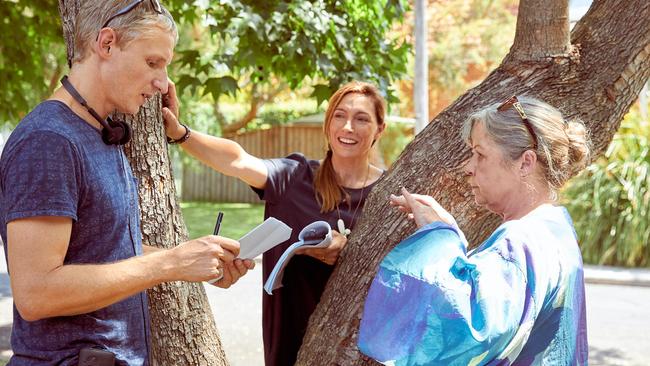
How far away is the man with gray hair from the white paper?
225 millimetres

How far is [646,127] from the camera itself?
13.4 metres

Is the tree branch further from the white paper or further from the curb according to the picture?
the curb

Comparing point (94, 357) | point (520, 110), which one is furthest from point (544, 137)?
point (94, 357)

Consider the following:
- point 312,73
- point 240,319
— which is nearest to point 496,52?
point 240,319

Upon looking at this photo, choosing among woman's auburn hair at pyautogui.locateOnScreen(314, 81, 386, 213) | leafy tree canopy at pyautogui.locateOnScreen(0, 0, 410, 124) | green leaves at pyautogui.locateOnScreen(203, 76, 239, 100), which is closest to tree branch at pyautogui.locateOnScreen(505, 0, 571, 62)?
woman's auburn hair at pyautogui.locateOnScreen(314, 81, 386, 213)

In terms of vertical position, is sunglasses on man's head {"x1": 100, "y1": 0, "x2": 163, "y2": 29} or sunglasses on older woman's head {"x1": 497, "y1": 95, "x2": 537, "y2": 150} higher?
sunglasses on man's head {"x1": 100, "y1": 0, "x2": 163, "y2": 29}

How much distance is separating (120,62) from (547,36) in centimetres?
165

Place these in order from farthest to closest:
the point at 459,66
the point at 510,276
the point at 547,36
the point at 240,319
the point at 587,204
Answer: the point at 459,66 → the point at 587,204 → the point at 240,319 → the point at 547,36 → the point at 510,276

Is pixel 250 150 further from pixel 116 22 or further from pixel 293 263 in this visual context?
pixel 116 22

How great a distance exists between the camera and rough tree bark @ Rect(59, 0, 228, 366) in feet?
9.84

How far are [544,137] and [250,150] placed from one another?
2534 centimetres

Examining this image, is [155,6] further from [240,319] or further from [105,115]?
[240,319]

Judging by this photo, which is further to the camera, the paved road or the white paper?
the paved road

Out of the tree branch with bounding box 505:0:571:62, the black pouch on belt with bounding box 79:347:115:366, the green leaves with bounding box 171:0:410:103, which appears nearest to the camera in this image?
the black pouch on belt with bounding box 79:347:115:366
